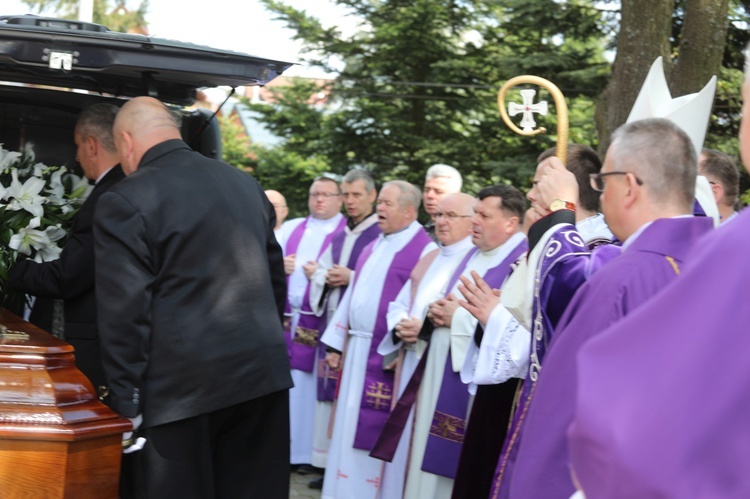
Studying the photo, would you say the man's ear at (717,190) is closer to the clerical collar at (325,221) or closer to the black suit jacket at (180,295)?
the black suit jacket at (180,295)

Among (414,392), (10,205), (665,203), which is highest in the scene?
(665,203)

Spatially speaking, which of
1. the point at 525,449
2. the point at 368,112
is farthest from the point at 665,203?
the point at 368,112

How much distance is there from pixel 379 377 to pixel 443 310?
122 cm

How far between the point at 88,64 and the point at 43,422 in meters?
1.46

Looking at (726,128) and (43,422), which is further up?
(726,128)

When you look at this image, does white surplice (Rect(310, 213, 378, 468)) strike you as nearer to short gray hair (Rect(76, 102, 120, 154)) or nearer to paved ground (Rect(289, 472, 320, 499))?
paved ground (Rect(289, 472, 320, 499))

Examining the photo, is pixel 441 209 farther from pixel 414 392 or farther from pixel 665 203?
pixel 665 203

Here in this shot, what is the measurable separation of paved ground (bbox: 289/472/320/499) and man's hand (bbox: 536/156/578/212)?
13.4ft

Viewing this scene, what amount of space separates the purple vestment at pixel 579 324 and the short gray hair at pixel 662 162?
97 millimetres

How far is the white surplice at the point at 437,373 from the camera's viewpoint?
5.64 m

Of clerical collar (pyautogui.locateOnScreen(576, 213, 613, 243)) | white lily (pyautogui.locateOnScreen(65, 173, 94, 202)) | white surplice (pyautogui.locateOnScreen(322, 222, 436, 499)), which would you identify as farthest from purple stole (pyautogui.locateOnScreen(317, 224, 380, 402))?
clerical collar (pyautogui.locateOnScreen(576, 213, 613, 243))

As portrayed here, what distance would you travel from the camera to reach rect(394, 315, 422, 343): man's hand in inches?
251

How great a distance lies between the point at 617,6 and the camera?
512 inches

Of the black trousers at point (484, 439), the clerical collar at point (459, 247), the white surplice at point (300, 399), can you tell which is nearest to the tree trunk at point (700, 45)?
the clerical collar at point (459, 247)
